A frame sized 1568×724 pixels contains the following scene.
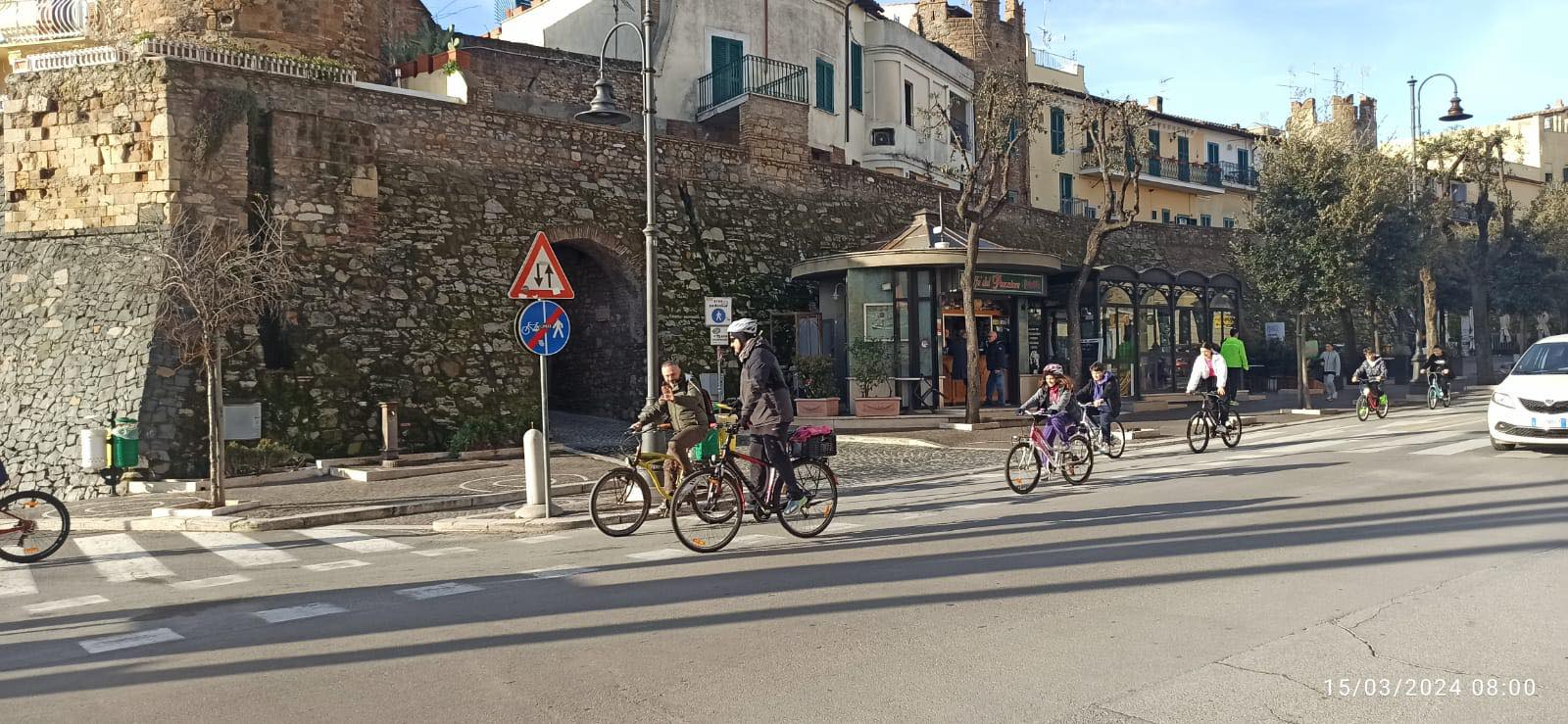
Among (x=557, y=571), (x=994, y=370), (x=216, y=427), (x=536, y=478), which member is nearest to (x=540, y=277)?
(x=536, y=478)

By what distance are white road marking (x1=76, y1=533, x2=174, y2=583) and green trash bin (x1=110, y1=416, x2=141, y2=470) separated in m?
4.12

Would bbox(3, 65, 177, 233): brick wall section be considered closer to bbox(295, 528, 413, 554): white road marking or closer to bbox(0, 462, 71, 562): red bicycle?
bbox(0, 462, 71, 562): red bicycle

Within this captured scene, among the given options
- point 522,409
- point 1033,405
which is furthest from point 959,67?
point 1033,405

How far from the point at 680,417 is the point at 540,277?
2.35 m

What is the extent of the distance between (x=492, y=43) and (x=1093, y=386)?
1722 cm

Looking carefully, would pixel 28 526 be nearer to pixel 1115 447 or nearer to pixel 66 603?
pixel 66 603

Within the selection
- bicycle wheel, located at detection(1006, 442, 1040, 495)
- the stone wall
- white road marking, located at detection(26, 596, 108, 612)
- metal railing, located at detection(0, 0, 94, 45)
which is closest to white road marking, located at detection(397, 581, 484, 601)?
white road marking, located at detection(26, 596, 108, 612)

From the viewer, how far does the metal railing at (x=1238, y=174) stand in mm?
49219

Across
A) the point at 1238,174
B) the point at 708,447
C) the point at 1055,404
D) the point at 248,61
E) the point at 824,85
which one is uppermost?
the point at 1238,174

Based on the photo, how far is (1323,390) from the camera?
1234 inches

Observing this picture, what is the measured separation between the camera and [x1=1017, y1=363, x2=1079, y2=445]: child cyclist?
1223 centimetres

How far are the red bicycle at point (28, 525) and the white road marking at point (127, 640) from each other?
429 centimetres

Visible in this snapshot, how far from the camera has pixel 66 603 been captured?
23.9 feet

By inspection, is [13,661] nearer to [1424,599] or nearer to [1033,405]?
[1424,599]
